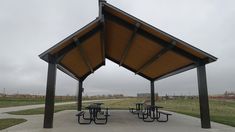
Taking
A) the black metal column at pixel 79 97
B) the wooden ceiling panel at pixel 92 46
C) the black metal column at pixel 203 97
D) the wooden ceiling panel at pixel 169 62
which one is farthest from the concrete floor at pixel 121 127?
the black metal column at pixel 79 97

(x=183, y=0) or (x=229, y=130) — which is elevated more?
(x=183, y=0)

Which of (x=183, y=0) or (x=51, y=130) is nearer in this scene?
(x=51, y=130)

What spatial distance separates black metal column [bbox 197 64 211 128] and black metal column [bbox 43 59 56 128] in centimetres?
522

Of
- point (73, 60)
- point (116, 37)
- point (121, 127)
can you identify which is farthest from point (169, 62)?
point (73, 60)

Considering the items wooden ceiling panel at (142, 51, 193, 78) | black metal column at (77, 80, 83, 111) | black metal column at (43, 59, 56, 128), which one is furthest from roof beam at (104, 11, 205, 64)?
black metal column at (77, 80, 83, 111)

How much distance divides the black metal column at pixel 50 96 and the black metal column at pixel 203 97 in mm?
5219

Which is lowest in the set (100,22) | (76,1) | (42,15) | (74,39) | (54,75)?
(54,75)

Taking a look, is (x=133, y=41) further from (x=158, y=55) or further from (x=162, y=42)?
(x=162, y=42)

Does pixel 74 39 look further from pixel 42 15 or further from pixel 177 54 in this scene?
pixel 42 15

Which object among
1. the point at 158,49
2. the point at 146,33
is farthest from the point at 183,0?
the point at 146,33

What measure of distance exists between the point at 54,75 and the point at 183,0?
8766 mm

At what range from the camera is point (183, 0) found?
12945mm

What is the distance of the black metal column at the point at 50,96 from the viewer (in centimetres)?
763

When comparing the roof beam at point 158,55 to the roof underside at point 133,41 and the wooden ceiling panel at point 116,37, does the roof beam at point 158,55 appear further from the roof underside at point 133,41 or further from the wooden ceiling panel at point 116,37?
the wooden ceiling panel at point 116,37
